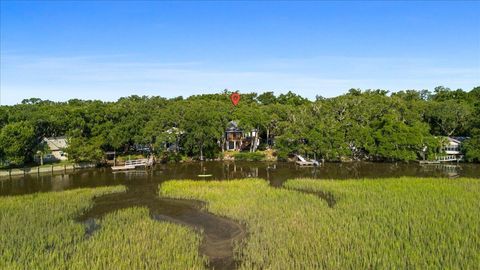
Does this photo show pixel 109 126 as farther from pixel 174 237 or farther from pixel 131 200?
pixel 174 237

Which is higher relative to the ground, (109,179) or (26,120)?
Answer: (26,120)

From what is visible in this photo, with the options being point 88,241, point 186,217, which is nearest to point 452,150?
point 186,217

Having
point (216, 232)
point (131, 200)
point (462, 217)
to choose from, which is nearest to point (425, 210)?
point (462, 217)

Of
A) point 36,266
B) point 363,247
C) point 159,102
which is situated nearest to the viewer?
point 36,266

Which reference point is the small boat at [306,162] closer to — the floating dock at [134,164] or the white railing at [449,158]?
the white railing at [449,158]

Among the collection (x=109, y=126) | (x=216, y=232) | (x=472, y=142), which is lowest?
(x=216, y=232)

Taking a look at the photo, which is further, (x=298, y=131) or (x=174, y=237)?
(x=298, y=131)

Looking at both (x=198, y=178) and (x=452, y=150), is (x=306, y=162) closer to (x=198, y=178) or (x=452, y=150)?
(x=198, y=178)

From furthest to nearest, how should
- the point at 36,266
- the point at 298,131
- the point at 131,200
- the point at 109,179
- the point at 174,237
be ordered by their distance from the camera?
the point at 298,131 → the point at 109,179 → the point at 131,200 → the point at 174,237 → the point at 36,266
